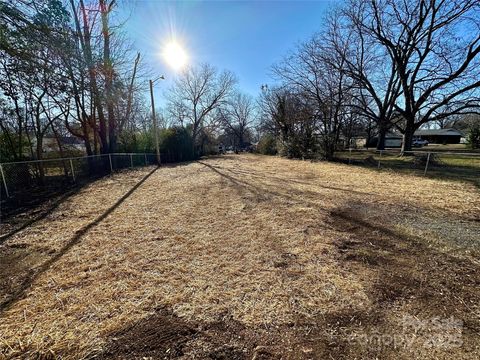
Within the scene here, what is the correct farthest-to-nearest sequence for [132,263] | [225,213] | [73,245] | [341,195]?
[341,195] → [225,213] → [73,245] → [132,263]

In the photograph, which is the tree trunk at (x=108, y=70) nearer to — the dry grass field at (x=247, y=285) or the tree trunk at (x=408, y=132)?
the dry grass field at (x=247, y=285)

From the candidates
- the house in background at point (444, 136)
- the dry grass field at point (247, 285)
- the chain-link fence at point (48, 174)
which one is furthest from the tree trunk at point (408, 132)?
the house in background at point (444, 136)

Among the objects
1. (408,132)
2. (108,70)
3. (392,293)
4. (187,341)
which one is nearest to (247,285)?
(187,341)

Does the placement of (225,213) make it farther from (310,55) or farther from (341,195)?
(310,55)

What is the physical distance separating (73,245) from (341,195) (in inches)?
236

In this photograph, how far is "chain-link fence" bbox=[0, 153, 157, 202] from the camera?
253 inches

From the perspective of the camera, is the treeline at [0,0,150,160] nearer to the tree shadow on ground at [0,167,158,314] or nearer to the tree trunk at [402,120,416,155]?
the tree shadow on ground at [0,167,158,314]

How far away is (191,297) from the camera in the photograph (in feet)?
6.98

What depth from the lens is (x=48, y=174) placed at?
27.6 feet

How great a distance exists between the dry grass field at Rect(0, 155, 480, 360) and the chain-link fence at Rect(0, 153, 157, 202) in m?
3.50

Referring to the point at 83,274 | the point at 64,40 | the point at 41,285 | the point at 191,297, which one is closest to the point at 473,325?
the point at 191,297

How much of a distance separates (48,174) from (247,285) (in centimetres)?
997

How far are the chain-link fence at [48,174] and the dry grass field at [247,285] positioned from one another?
350 centimetres

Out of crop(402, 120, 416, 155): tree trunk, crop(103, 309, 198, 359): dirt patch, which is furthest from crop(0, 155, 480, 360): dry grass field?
crop(402, 120, 416, 155): tree trunk
